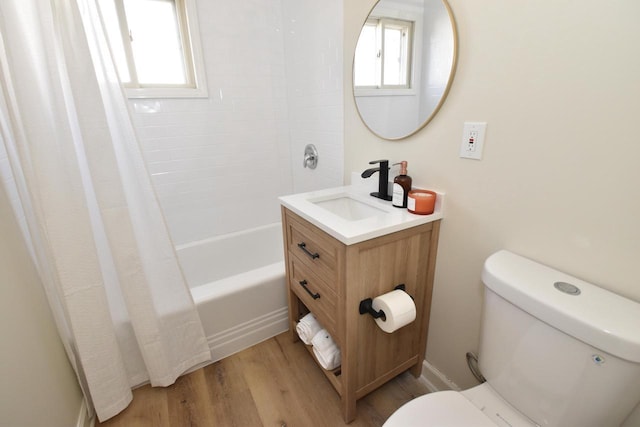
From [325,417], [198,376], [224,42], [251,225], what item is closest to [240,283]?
[198,376]

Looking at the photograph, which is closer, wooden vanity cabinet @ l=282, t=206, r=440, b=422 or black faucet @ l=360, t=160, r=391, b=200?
wooden vanity cabinet @ l=282, t=206, r=440, b=422

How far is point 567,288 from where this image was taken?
2.38ft

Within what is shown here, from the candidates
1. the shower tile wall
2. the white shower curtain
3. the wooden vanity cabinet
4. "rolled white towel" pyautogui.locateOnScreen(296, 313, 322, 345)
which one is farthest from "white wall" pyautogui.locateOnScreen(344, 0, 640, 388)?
the white shower curtain

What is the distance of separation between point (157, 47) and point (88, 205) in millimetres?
1315

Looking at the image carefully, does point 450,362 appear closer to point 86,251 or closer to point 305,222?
point 305,222

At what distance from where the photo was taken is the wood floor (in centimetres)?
122

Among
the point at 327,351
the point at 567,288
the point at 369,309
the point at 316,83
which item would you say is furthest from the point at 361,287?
the point at 316,83

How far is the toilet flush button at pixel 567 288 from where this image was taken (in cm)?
71

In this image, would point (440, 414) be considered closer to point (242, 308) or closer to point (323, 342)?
point (323, 342)

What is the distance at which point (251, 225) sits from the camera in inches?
92.6

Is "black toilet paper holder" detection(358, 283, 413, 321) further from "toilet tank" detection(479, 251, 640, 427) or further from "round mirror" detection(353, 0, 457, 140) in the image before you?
"round mirror" detection(353, 0, 457, 140)

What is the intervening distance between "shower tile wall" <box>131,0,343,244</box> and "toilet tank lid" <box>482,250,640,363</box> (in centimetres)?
106

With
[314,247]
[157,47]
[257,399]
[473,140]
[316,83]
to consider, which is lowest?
[257,399]

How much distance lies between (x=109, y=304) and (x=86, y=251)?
302 mm
